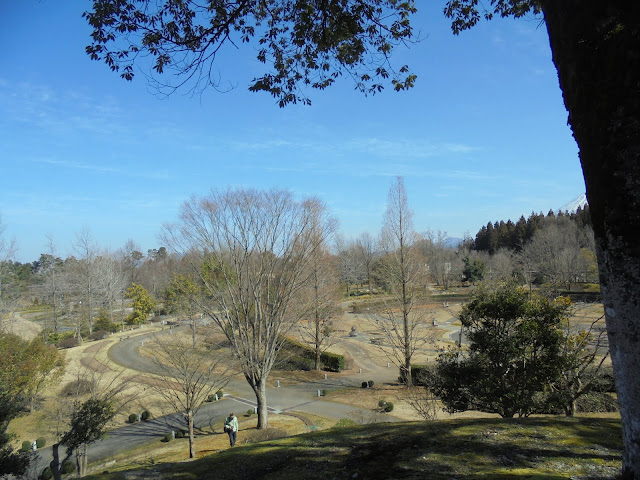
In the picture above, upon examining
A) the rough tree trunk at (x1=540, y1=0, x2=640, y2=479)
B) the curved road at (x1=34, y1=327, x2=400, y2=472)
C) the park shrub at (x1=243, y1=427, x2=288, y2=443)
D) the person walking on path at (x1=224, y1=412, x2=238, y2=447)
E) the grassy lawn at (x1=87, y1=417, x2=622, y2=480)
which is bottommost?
the curved road at (x1=34, y1=327, x2=400, y2=472)

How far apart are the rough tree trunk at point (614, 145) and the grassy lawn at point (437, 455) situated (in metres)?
1.77

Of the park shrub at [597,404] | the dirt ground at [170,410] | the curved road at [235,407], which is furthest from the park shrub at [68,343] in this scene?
the park shrub at [597,404]

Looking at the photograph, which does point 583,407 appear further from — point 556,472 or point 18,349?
point 18,349

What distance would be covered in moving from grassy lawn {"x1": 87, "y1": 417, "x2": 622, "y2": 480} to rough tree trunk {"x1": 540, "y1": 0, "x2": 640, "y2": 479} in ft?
5.80

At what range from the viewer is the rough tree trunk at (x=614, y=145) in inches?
74.3

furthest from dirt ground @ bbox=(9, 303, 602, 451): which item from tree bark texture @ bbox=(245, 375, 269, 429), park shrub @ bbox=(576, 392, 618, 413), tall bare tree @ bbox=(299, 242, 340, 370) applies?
park shrub @ bbox=(576, 392, 618, 413)

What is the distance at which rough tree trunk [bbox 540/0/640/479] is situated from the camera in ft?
→ 6.19

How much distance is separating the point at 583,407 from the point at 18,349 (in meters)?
22.4

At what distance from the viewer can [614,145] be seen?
1.95 m

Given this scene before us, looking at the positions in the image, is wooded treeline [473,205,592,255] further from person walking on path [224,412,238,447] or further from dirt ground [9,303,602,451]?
person walking on path [224,412,238,447]

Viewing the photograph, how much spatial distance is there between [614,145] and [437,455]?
3.79 m

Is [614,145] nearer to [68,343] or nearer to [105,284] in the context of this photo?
[68,343]

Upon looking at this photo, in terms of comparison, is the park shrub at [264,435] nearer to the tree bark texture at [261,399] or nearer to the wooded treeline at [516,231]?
the tree bark texture at [261,399]

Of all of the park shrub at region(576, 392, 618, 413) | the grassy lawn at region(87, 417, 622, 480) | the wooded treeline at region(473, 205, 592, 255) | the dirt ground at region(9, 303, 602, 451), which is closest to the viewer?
the grassy lawn at region(87, 417, 622, 480)
